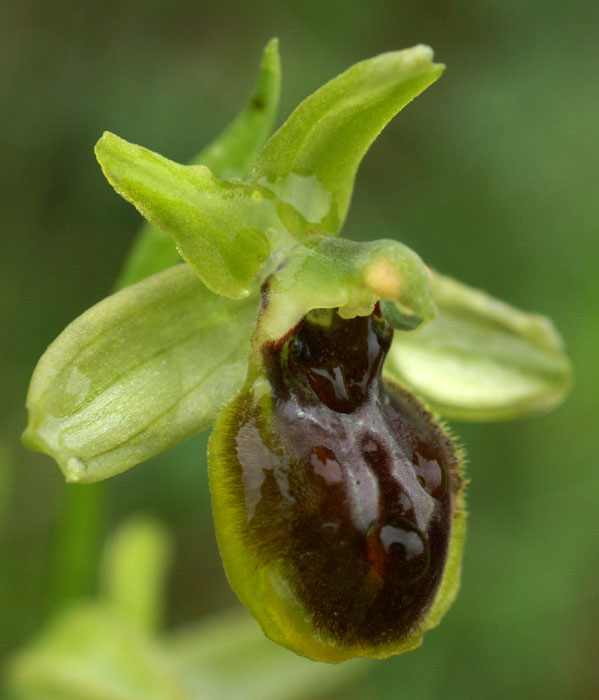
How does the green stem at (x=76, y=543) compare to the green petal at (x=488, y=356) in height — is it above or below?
below

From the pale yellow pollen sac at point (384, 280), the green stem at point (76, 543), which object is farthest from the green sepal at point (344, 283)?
the green stem at point (76, 543)

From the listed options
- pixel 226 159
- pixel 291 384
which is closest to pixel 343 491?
pixel 291 384

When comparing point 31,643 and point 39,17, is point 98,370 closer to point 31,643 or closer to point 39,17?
point 31,643

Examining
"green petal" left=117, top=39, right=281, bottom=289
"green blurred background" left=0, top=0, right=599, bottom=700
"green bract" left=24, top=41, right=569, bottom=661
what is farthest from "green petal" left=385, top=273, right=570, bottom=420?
"green blurred background" left=0, top=0, right=599, bottom=700

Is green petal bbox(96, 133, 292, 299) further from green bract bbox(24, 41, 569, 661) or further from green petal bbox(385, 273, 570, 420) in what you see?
green petal bbox(385, 273, 570, 420)

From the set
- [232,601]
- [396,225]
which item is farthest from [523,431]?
[232,601]

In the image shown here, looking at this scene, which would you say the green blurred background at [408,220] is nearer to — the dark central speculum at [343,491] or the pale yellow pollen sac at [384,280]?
the dark central speculum at [343,491]

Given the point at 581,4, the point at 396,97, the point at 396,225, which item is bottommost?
the point at 396,225
